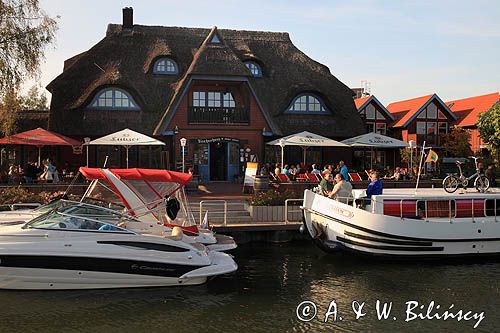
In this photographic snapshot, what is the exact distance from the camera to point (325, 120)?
30.4 metres

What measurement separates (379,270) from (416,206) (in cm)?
238

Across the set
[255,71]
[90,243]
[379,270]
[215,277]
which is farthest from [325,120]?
[90,243]

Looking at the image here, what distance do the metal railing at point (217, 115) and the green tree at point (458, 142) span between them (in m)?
17.4

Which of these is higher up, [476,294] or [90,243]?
[90,243]

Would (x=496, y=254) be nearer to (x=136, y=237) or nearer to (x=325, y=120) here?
(x=136, y=237)

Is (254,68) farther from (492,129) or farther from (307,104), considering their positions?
(492,129)

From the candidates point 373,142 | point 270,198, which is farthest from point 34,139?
point 373,142

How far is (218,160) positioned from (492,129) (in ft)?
56.2

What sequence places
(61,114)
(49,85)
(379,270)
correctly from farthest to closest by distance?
(49,85) → (61,114) → (379,270)

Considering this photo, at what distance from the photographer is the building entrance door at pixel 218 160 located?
92.0ft

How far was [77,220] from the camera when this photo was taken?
11.9 meters

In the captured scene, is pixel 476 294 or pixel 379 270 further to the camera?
pixel 379 270

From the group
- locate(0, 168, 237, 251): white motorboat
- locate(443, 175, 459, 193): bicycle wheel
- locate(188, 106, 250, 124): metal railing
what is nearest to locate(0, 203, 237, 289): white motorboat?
locate(0, 168, 237, 251): white motorboat

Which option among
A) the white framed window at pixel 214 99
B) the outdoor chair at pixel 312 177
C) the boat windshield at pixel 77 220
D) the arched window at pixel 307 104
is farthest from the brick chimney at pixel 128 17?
the boat windshield at pixel 77 220
